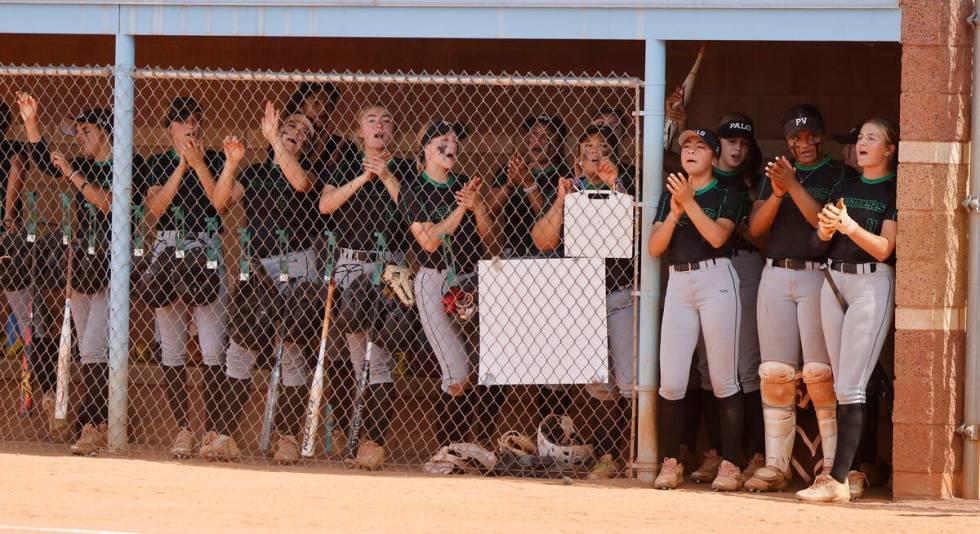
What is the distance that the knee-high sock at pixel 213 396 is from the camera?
7898 millimetres

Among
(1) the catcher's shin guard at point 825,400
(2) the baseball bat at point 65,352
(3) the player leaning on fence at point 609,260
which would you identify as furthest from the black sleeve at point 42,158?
(1) the catcher's shin guard at point 825,400

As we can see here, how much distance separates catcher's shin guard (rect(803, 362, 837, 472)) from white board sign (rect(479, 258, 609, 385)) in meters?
1.04

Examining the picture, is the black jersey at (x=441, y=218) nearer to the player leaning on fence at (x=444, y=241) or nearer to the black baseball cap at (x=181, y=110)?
the player leaning on fence at (x=444, y=241)

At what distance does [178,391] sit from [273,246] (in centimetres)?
100

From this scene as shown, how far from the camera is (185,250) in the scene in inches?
310

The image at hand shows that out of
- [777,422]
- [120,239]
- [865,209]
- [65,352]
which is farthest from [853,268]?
[65,352]

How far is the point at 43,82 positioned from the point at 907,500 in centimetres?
637

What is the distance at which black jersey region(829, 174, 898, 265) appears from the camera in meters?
6.87

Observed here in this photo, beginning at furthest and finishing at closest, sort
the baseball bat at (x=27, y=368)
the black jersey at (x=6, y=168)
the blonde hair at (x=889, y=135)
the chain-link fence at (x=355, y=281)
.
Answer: the black jersey at (x=6, y=168)
the baseball bat at (x=27, y=368)
the chain-link fence at (x=355, y=281)
the blonde hair at (x=889, y=135)

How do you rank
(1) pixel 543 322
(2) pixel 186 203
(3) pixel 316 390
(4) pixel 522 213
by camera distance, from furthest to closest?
(2) pixel 186 203 < (4) pixel 522 213 < (3) pixel 316 390 < (1) pixel 543 322

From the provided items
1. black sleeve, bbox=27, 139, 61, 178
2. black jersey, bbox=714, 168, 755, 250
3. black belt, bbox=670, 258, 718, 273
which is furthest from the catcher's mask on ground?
black sleeve, bbox=27, 139, 61, 178

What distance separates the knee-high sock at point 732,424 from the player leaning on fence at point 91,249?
346 cm

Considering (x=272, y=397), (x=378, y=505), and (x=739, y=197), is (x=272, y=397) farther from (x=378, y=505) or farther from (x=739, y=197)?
(x=739, y=197)

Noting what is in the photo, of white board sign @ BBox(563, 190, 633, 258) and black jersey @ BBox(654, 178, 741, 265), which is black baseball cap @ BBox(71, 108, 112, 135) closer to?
white board sign @ BBox(563, 190, 633, 258)
